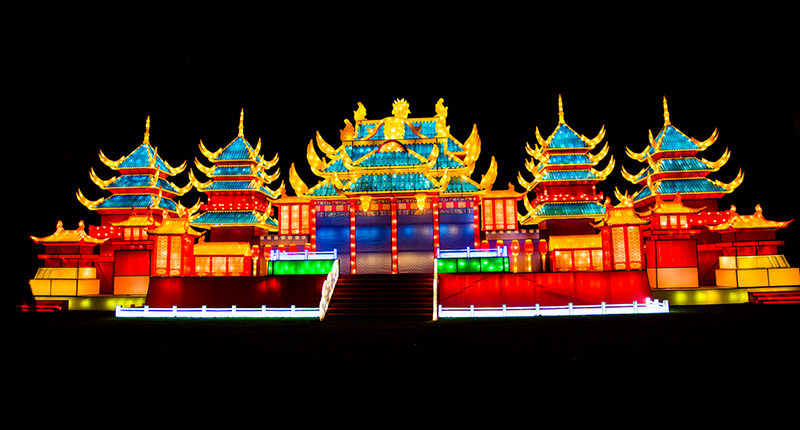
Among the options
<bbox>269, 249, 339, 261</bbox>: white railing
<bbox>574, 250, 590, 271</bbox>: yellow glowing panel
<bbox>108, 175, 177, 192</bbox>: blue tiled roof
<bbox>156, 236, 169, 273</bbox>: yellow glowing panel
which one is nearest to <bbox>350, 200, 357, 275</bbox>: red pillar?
<bbox>269, 249, 339, 261</bbox>: white railing

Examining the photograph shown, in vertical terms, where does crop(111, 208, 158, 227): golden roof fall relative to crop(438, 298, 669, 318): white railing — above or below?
above

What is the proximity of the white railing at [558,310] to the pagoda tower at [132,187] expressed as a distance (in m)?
17.8

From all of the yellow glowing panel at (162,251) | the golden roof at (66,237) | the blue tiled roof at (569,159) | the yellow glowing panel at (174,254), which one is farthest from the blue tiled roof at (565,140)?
the golden roof at (66,237)

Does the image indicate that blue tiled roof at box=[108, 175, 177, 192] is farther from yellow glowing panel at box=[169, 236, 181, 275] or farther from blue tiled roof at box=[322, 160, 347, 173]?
blue tiled roof at box=[322, 160, 347, 173]

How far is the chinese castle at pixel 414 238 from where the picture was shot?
18.5 m

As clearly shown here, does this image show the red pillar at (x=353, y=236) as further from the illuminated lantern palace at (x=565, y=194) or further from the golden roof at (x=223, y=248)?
the illuminated lantern palace at (x=565, y=194)

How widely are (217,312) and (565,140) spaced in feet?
56.8

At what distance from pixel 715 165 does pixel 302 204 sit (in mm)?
20486

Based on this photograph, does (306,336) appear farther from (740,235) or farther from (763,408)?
(740,235)

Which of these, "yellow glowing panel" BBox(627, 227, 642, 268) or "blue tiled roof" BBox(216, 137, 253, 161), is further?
"blue tiled roof" BBox(216, 137, 253, 161)

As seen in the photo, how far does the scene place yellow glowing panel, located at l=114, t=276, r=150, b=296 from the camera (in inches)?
902

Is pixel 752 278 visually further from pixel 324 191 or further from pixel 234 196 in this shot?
pixel 234 196

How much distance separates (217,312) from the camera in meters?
18.3

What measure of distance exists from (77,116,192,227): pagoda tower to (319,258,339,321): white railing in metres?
13.0
